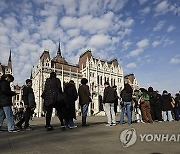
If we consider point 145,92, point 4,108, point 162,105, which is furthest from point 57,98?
point 162,105

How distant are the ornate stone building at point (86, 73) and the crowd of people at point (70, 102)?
37.9 m

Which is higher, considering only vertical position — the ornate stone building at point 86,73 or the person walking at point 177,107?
the ornate stone building at point 86,73

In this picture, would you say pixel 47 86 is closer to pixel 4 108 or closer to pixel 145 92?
pixel 4 108

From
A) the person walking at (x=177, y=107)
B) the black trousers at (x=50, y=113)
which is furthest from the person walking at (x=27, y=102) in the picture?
the person walking at (x=177, y=107)

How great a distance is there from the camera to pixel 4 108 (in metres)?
6.62

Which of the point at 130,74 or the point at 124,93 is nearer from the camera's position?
the point at 124,93

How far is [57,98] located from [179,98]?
31.1ft

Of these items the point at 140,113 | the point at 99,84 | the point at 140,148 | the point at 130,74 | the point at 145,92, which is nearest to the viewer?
the point at 140,148

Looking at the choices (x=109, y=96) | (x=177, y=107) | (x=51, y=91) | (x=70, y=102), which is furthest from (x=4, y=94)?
(x=177, y=107)

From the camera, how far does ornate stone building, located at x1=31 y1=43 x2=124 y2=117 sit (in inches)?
1997

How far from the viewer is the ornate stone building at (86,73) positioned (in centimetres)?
5072

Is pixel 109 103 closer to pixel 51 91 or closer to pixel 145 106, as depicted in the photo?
pixel 145 106

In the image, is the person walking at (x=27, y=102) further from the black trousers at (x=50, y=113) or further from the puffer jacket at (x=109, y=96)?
the puffer jacket at (x=109, y=96)

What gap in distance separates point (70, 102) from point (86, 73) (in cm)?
4890
